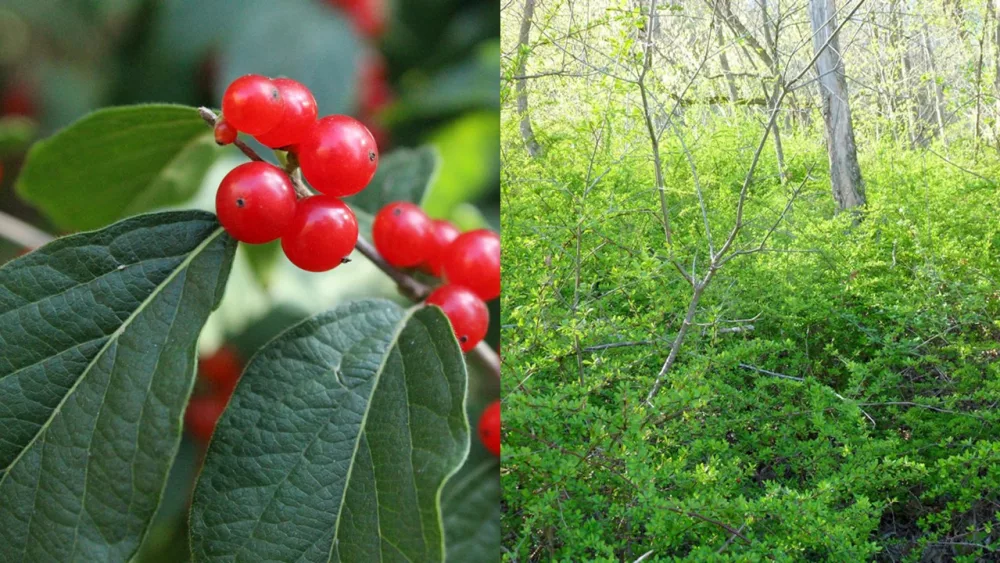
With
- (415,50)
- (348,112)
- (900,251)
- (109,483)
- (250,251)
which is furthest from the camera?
(900,251)

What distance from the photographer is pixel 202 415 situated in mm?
751

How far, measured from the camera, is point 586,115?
1395mm

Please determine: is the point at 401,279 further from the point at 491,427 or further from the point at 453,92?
the point at 453,92

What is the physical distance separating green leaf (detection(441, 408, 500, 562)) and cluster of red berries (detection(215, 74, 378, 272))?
323 millimetres

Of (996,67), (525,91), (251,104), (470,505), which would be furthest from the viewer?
(525,91)

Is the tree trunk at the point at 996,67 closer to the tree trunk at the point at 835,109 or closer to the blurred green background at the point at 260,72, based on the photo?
the tree trunk at the point at 835,109

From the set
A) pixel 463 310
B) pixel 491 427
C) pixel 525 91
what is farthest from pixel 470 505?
pixel 525 91

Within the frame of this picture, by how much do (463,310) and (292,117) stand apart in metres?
0.21

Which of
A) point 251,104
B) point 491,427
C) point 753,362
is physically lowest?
point 753,362

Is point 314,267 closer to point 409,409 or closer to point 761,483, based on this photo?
point 409,409

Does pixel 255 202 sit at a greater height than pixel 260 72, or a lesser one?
lesser

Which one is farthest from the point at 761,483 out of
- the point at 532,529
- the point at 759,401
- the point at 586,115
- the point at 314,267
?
the point at 314,267

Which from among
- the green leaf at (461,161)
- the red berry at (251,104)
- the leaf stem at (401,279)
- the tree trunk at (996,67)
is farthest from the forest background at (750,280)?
the red berry at (251,104)

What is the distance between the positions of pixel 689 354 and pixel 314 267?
88 centimetres
